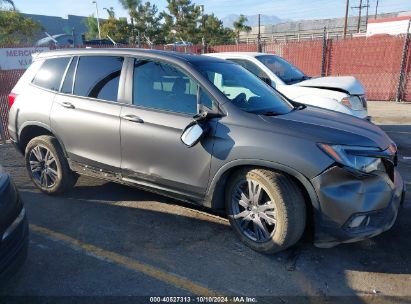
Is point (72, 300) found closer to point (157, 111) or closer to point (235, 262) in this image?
point (235, 262)

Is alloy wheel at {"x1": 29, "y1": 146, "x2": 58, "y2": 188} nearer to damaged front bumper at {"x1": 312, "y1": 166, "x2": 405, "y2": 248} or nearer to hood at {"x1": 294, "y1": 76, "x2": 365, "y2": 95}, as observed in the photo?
damaged front bumper at {"x1": 312, "y1": 166, "x2": 405, "y2": 248}

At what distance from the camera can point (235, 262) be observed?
3244 mm

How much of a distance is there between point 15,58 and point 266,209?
719cm

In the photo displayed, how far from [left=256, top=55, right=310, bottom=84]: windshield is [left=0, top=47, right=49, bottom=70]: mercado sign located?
516 cm

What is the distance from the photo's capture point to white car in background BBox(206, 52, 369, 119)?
6.44 meters

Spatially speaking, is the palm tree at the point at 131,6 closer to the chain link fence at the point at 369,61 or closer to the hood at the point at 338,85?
the chain link fence at the point at 369,61

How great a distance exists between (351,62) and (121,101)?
12897mm

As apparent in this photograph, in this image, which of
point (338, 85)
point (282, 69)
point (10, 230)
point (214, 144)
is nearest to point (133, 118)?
point (214, 144)

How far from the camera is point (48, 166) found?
4.62m

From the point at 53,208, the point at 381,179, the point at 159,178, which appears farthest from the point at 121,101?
the point at 381,179

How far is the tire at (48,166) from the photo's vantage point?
4.50 meters

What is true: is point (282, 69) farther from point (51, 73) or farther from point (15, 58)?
point (15, 58)

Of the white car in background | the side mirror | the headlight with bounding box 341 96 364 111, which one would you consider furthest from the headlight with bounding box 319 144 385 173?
the headlight with bounding box 341 96 364 111

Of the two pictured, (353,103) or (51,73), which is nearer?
(51,73)
